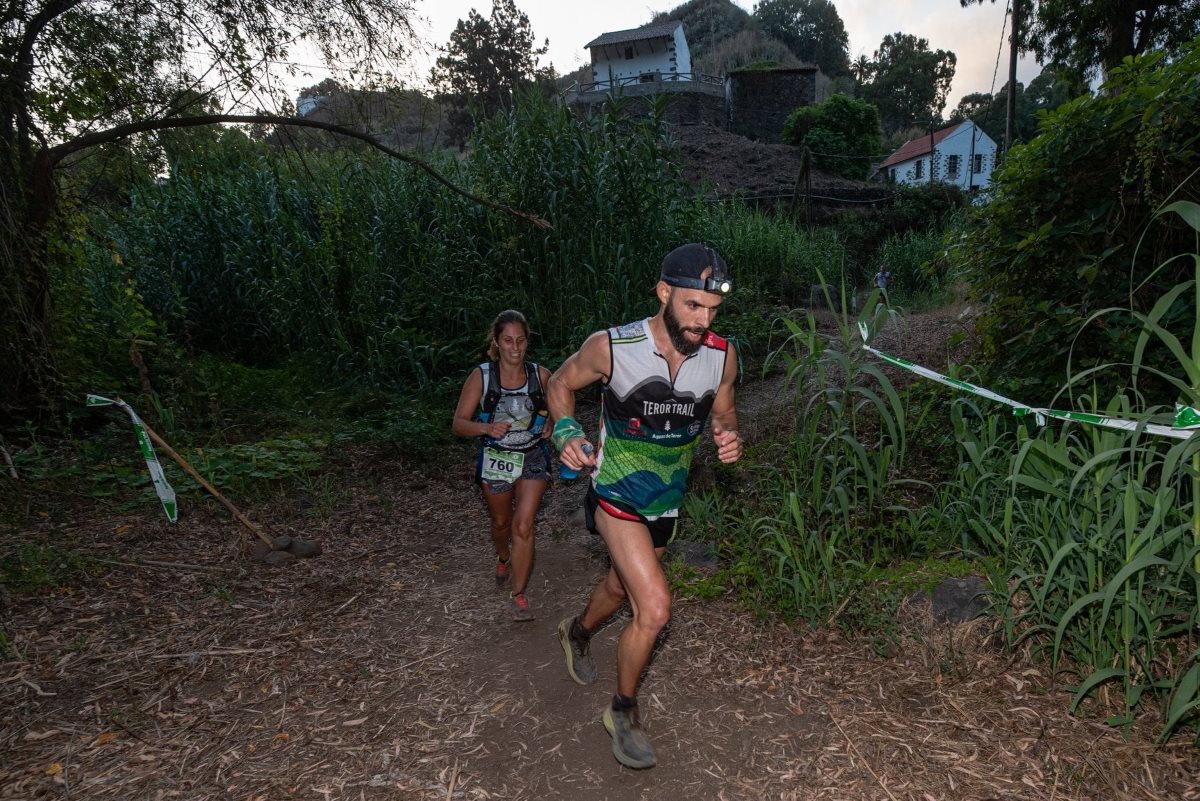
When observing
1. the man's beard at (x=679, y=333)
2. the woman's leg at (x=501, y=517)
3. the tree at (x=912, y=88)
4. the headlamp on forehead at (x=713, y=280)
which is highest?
the tree at (x=912, y=88)

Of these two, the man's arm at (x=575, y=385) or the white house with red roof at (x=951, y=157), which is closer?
the man's arm at (x=575, y=385)

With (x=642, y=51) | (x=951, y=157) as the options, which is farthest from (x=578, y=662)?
(x=642, y=51)

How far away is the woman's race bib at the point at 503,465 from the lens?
13.5 ft

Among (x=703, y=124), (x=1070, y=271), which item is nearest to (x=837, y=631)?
(x=1070, y=271)

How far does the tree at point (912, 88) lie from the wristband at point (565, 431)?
2918 inches

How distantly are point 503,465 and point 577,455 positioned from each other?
4.74 ft

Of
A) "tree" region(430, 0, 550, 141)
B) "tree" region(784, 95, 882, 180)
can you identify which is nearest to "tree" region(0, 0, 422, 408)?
"tree" region(430, 0, 550, 141)

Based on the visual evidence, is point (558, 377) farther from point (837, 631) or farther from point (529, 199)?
point (529, 199)

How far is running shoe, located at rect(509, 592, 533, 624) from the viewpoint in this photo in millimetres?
4184

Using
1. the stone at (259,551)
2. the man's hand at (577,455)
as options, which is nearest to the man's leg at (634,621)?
the man's hand at (577,455)

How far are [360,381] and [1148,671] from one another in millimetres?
7889

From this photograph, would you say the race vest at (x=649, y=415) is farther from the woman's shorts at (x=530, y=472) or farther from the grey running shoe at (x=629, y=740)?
the woman's shorts at (x=530, y=472)

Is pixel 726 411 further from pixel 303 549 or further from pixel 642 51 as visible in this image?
pixel 642 51

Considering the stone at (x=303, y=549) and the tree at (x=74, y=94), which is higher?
the tree at (x=74, y=94)
